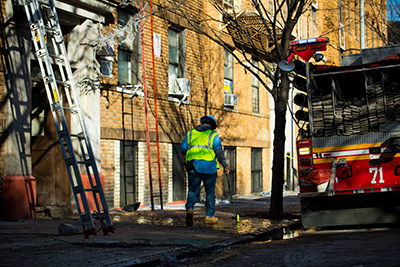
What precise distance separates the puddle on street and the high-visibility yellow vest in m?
1.21

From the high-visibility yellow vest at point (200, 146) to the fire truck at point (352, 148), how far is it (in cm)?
160

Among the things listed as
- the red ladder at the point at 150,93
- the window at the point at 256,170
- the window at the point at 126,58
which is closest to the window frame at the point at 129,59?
the window at the point at 126,58

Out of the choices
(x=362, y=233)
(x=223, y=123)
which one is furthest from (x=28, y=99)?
(x=223, y=123)

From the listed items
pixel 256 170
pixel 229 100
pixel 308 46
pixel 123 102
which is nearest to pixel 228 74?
pixel 229 100

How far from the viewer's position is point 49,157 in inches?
415

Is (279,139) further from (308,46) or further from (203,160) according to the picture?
(203,160)

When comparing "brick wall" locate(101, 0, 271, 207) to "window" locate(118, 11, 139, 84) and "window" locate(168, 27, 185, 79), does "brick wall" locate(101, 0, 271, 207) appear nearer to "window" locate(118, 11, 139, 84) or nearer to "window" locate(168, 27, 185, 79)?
"window" locate(168, 27, 185, 79)

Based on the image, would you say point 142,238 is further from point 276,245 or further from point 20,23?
point 20,23

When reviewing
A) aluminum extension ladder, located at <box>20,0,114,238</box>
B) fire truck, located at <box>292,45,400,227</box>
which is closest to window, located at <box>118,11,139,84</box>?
aluminum extension ladder, located at <box>20,0,114,238</box>

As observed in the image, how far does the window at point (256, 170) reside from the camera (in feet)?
62.3

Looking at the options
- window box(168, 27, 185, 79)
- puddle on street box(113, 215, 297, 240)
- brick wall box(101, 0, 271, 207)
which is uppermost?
window box(168, 27, 185, 79)

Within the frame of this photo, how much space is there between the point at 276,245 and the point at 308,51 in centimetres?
447

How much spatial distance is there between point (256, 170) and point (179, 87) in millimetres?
6217

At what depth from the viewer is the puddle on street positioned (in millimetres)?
7895
